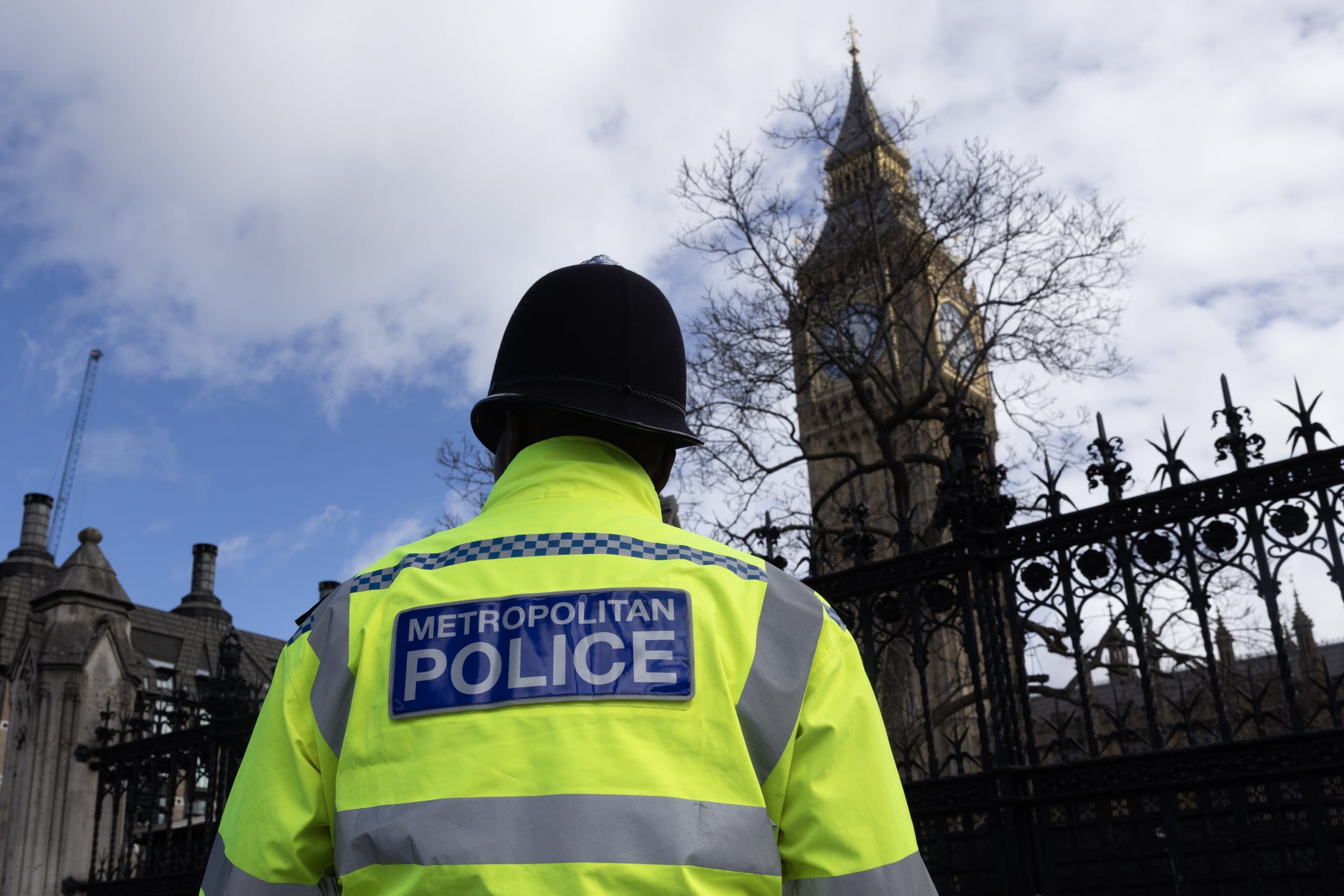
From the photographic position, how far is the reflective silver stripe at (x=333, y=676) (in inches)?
64.2

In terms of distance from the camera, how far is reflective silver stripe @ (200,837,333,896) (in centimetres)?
153

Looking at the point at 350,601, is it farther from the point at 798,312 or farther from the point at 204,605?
the point at 204,605

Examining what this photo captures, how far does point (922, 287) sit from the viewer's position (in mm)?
13812

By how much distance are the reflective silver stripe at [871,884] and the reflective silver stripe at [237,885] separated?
720 mm

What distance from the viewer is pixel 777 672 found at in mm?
1608

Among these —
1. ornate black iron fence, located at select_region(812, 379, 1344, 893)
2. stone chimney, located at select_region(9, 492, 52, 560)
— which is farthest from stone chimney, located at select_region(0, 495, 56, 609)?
ornate black iron fence, located at select_region(812, 379, 1344, 893)

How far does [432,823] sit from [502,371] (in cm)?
94

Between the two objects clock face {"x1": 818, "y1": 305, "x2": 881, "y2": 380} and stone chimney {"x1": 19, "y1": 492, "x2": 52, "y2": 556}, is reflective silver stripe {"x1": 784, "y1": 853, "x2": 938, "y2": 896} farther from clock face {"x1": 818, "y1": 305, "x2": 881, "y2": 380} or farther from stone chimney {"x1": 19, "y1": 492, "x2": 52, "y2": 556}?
stone chimney {"x1": 19, "y1": 492, "x2": 52, "y2": 556}

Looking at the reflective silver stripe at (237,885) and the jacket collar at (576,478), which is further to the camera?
the jacket collar at (576,478)

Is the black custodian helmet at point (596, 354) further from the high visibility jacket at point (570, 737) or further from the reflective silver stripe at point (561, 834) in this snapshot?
the reflective silver stripe at point (561, 834)

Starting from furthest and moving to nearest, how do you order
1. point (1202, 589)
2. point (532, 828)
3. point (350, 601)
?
point (1202, 589)
point (350, 601)
point (532, 828)

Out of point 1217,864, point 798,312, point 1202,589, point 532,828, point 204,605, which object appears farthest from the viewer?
point 204,605

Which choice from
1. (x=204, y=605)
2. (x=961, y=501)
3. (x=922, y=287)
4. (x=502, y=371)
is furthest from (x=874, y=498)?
(x=204, y=605)

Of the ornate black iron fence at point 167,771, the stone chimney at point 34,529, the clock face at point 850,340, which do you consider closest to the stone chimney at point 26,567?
the stone chimney at point 34,529
